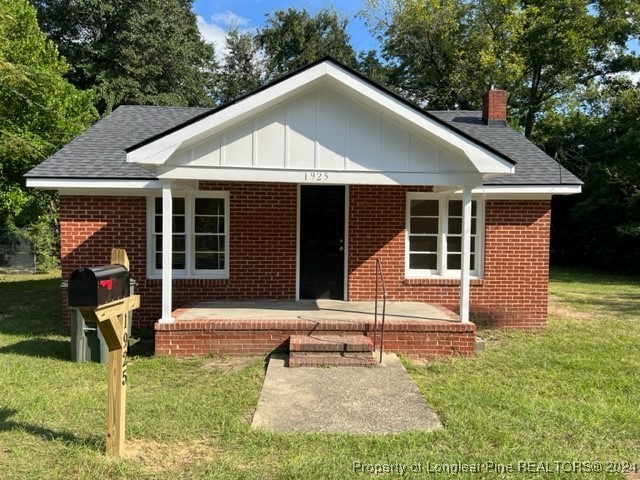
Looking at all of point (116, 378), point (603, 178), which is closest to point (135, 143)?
point (116, 378)

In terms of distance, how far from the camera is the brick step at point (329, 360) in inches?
255

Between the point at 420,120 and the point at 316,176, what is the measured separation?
1.64m

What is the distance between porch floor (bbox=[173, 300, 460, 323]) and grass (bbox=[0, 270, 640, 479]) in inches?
32.5

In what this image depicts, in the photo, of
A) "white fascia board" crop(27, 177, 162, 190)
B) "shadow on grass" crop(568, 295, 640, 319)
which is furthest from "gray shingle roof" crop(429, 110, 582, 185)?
"white fascia board" crop(27, 177, 162, 190)

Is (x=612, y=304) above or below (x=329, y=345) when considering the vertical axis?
below

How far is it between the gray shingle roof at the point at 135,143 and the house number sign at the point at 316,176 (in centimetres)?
192

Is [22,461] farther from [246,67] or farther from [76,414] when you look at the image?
[246,67]

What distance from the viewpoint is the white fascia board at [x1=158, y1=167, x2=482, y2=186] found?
6.87 meters

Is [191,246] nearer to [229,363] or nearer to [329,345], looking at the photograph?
[229,363]

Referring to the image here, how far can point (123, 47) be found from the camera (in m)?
27.0

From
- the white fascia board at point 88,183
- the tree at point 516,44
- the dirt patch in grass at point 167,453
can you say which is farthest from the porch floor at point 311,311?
the tree at point 516,44

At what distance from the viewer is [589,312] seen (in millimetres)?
11219

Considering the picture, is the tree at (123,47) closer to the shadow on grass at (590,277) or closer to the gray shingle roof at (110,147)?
the gray shingle roof at (110,147)

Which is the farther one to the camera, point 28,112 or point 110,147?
point 28,112
